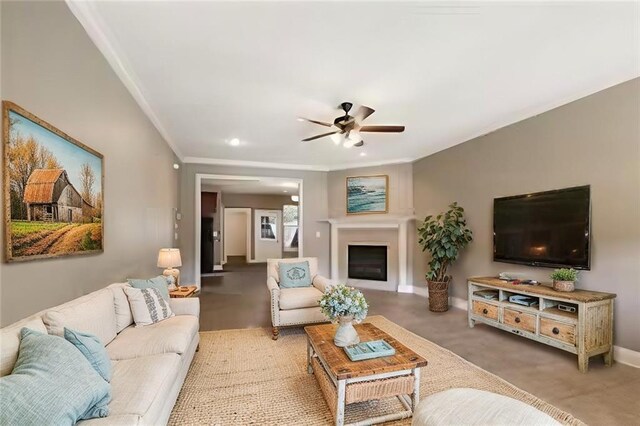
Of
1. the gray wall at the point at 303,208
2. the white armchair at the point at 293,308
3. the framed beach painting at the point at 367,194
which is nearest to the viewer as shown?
the white armchair at the point at 293,308

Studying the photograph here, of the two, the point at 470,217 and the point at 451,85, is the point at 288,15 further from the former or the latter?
the point at 470,217

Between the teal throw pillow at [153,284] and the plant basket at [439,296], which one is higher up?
the teal throw pillow at [153,284]

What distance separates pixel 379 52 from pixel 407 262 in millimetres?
4421

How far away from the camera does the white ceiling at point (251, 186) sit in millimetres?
6623

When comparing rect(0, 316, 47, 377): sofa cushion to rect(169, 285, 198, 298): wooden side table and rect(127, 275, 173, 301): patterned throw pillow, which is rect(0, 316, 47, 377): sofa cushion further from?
rect(169, 285, 198, 298): wooden side table

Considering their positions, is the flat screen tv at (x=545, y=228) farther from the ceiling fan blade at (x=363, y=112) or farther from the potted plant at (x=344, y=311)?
the potted plant at (x=344, y=311)

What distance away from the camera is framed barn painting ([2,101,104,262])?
149 cm

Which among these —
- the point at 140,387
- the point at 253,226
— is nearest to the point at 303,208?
the point at 253,226

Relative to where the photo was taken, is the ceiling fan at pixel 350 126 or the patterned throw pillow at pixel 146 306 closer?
the patterned throw pillow at pixel 146 306

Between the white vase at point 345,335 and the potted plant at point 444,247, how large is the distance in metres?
2.73

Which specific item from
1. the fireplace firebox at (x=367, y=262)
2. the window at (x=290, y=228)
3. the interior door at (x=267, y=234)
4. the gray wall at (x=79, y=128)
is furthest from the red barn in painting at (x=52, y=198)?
the window at (x=290, y=228)

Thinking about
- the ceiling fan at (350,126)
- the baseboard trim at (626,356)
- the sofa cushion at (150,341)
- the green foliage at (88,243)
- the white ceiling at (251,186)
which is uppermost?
the ceiling fan at (350,126)

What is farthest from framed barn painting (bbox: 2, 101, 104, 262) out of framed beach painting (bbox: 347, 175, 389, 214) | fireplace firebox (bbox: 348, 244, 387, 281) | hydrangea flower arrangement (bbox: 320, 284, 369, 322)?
fireplace firebox (bbox: 348, 244, 387, 281)

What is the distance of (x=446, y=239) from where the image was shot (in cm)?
445
